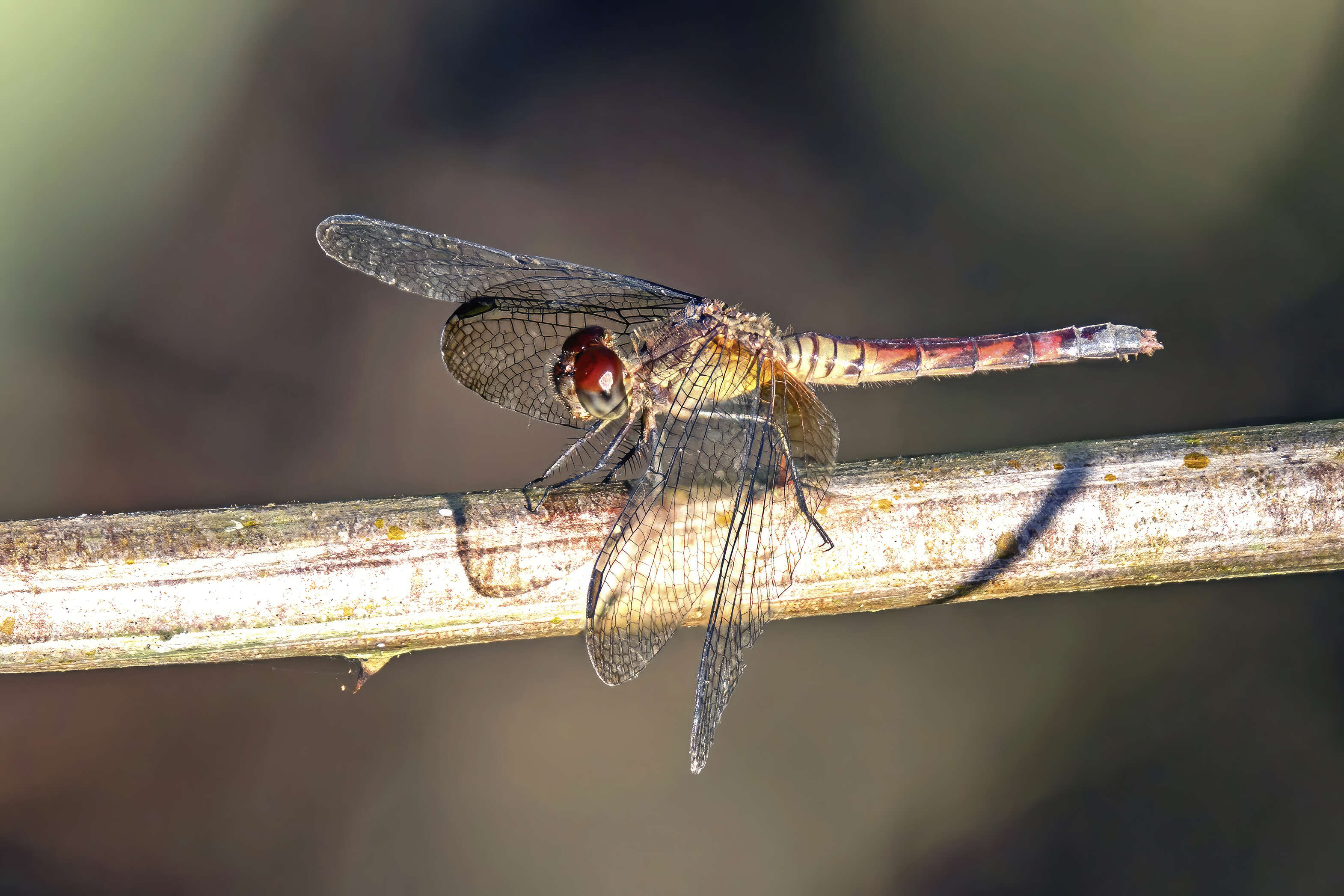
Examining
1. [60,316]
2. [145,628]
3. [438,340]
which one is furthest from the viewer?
[438,340]

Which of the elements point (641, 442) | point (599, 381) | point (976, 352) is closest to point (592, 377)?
point (599, 381)

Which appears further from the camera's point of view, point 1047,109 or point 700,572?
point 1047,109

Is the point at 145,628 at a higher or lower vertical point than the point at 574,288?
lower

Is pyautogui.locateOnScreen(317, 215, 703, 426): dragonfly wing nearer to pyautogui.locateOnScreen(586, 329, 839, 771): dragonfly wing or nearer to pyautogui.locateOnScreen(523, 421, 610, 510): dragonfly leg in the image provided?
pyautogui.locateOnScreen(523, 421, 610, 510): dragonfly leg

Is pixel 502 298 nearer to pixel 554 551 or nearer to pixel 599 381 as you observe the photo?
Answer: pixel 599 381

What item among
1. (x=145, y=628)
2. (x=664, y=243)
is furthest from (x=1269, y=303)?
(x=145, y=628)

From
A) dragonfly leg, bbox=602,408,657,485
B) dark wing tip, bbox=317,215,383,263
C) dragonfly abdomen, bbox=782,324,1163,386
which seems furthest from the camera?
dragonfly abdomen, bbox=782,324,1163,386

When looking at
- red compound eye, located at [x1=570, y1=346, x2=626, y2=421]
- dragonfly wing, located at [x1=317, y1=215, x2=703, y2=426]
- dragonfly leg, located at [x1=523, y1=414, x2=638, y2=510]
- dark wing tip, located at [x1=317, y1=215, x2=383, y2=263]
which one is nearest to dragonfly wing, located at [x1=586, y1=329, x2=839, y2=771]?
dragonfly leg, located at [x1=523, y1=414, x2=638, y2=510]

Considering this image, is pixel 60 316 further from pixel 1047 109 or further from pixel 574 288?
pixel 1047 109
